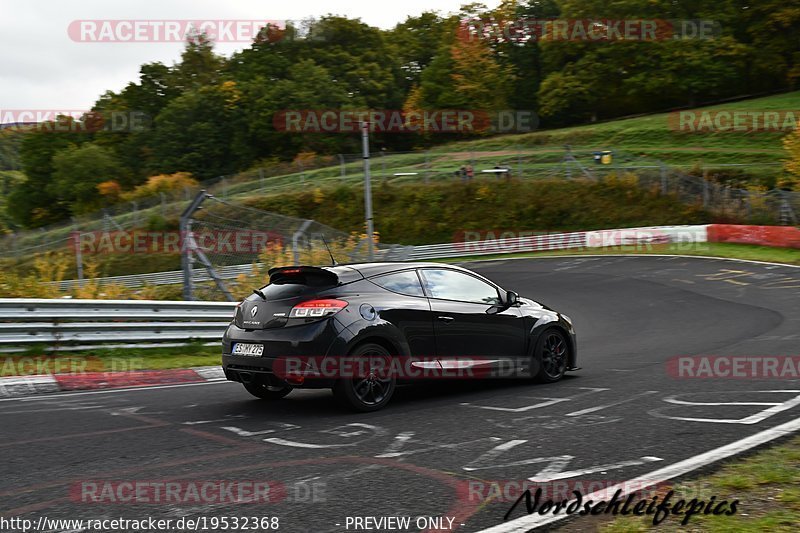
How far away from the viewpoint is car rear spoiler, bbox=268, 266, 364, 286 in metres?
8.01

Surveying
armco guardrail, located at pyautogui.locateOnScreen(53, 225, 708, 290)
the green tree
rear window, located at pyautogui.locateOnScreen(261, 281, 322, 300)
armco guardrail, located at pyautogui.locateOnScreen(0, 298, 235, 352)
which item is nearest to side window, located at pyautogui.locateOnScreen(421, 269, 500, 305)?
rear window, located at pyautogui.locateOnScreen(261, 281, 322, 300)

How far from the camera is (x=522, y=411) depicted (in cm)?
768

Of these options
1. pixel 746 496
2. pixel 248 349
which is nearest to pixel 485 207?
pixel 248 349

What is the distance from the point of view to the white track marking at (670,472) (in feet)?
14.2

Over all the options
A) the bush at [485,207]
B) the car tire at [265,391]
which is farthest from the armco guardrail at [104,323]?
the bush at [485,207]

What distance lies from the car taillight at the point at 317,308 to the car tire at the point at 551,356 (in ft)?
9.75

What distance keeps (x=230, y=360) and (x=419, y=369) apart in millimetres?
1966

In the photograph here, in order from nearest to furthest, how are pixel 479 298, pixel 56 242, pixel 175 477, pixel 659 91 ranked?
pixel 175 477 → pixel 479 298 → pixel 56 242 → pixel 659 91

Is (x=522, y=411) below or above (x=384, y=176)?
below

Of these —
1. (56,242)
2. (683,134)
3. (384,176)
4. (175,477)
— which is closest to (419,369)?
(175,477)

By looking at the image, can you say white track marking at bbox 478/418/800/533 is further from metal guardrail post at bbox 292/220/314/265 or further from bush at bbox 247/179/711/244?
bush at bbox 247/179/711/244

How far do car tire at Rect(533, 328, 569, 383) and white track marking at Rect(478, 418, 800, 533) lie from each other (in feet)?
10.9

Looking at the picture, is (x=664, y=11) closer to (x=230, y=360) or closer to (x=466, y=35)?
(x=466, y=35)

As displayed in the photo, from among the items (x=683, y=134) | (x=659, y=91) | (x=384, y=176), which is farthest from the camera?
(x=659, y=91)
